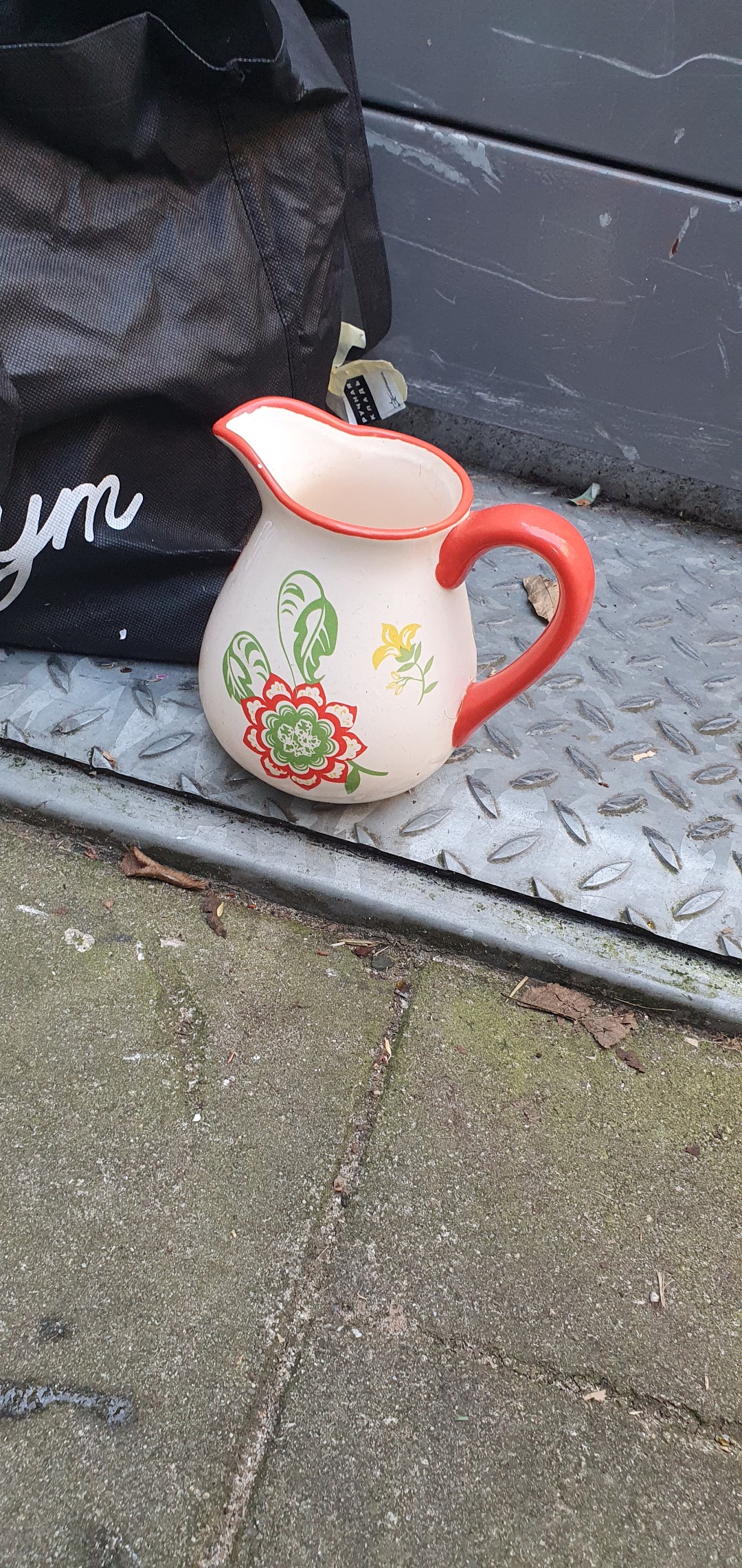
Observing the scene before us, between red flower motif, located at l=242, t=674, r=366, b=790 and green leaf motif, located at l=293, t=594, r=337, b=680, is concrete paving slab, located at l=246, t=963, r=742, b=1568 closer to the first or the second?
red flower motif, located at l=242, t=674, r=366, b=790

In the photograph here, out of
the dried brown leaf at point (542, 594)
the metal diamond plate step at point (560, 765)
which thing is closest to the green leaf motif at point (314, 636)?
the metal diamond plate step at point (560, 765)

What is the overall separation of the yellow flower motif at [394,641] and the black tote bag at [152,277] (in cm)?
39

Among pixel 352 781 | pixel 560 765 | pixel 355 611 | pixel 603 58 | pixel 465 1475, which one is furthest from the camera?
pixel 603 58

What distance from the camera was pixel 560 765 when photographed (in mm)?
1392

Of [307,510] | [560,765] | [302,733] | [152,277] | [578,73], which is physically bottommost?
[560,765]

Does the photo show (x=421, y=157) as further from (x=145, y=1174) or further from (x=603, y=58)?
(x=145, y=1174)

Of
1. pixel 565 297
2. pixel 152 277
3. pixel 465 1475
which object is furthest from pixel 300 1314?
pixel 565 297

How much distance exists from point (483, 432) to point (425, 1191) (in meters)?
1.46

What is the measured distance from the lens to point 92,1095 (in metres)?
1.04

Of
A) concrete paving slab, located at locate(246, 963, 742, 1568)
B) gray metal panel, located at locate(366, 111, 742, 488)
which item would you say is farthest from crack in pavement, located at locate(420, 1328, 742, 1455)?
gray metal panel, located at locate(366, 111, 742, 488)

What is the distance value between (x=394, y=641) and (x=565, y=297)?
103cm

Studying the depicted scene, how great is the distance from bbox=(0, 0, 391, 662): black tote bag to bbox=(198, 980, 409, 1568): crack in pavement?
670mm

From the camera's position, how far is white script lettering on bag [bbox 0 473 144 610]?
1.22 metres

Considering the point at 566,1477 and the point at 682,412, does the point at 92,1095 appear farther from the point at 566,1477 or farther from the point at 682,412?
the point at 682,412
